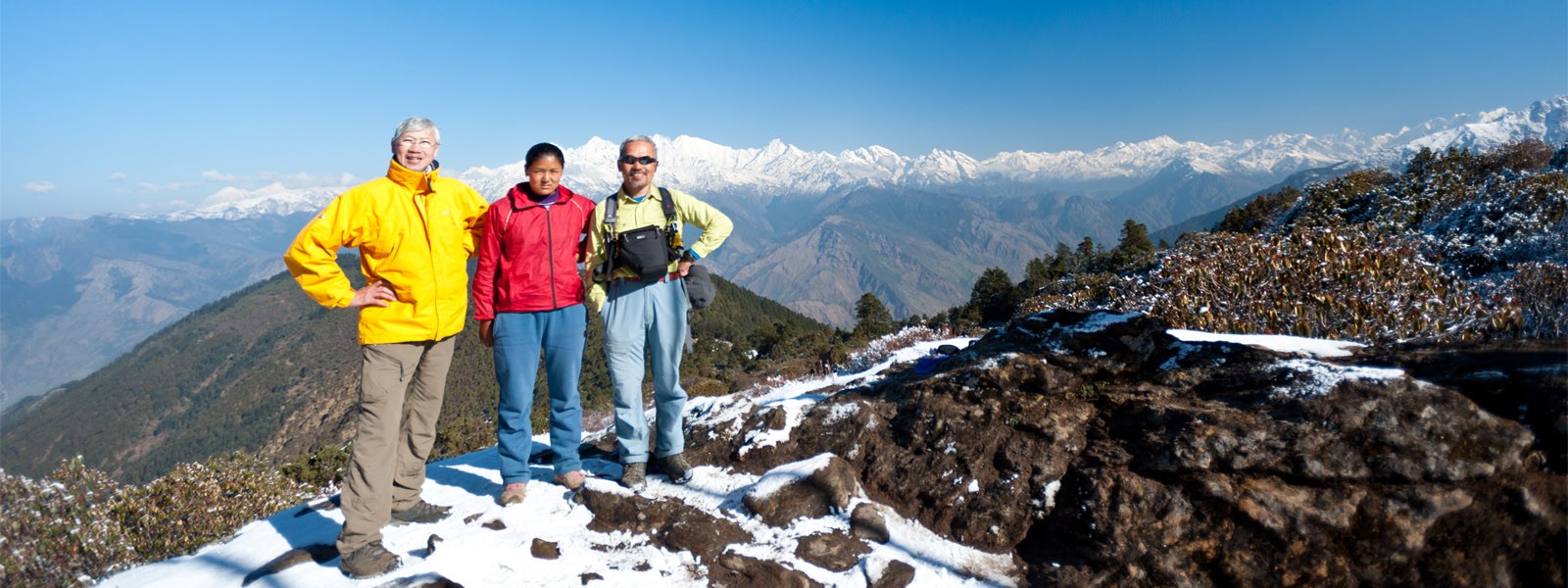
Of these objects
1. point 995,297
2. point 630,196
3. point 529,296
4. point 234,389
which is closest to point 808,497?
point 529,296

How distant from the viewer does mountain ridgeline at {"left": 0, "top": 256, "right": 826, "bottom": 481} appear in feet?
298

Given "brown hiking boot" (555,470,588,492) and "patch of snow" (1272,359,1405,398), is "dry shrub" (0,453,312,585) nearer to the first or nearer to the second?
"brown hiking boot" (555,470,588,492)

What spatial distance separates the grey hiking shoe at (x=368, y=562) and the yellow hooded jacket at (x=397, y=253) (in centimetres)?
136

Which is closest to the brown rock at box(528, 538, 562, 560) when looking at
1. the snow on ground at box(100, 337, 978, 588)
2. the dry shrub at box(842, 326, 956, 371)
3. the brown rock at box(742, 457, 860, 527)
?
the snow on ground at box(100, 337, 978, 588)

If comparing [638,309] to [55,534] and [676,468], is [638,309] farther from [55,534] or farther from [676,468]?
[55,534]

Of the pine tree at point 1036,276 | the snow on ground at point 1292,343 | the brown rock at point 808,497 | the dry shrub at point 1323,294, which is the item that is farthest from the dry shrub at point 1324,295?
→ the pine tree at point 1036,276

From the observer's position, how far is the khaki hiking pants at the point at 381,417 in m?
4.16

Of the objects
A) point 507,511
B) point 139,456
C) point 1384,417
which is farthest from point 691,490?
point 139,456

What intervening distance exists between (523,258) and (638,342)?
1095 millimetres

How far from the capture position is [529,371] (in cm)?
503

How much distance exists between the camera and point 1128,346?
17.5 ft

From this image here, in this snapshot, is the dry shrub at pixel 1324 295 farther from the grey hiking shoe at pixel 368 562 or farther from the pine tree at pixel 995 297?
the pine tree at pixel 995 297

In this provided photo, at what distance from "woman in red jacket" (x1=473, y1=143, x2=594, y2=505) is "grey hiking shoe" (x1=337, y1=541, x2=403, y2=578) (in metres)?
0.95

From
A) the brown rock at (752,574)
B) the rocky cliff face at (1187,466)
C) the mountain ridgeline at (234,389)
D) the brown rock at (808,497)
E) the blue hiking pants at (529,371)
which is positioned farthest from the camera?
the mountain ridgeline at (234,389)
